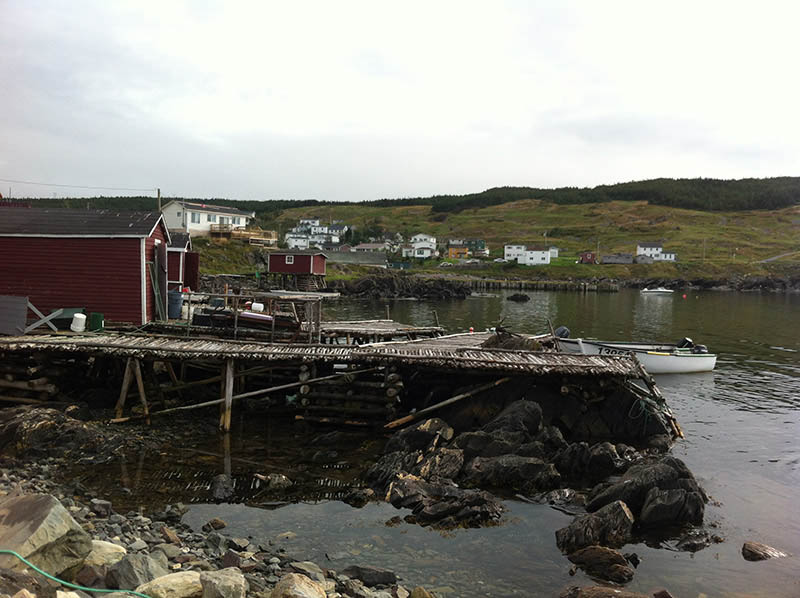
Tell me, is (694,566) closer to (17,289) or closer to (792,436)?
(792,436)

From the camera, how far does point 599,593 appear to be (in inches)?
370

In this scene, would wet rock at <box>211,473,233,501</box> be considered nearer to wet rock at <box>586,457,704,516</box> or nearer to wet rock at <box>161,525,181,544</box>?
wet rock at <box>161,525,181,544</box>

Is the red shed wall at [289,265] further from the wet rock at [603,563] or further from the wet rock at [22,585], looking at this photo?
the wet rock at [22,585]

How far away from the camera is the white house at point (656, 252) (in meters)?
149

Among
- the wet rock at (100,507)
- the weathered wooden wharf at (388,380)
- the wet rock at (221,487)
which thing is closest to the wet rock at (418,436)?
the weathered wooden wharf at (388,380)

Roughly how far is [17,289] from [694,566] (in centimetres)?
2588

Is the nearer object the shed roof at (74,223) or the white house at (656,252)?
the shed roof at (74,223)

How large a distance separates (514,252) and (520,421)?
141539 millimetres

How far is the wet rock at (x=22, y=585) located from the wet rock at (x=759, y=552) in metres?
12.8

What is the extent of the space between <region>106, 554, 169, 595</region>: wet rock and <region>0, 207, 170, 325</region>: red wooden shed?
A: 56.4ft

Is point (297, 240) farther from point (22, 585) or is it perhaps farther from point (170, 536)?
point (22, 585)

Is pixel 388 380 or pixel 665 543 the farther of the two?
pixel 388 380

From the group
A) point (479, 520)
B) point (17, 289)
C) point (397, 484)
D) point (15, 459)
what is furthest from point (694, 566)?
point (17, 289)

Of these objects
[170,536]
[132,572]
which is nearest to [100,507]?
[170,536]
